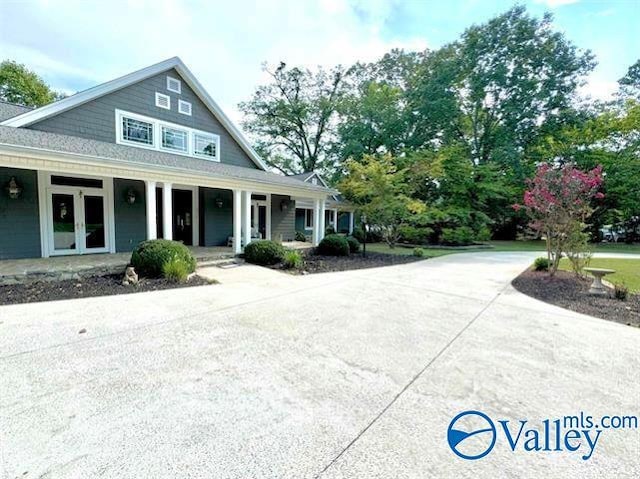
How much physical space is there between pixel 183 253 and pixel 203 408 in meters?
6.02

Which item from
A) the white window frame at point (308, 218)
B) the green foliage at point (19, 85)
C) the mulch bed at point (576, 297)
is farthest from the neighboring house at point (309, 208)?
the green foliage at point (19, 85)

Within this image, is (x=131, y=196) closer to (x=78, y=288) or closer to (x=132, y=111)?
(x=132, y=111)

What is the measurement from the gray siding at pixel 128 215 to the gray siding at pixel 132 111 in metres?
1.70

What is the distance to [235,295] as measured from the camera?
6.41m

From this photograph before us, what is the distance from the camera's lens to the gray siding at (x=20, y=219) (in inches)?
310

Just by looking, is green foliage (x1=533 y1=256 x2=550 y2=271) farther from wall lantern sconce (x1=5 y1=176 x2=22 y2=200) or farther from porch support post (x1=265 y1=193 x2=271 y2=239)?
wall lantern sconce (x1=5 y1=176 x2=22 y2=200)

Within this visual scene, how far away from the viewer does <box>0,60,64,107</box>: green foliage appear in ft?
79.5

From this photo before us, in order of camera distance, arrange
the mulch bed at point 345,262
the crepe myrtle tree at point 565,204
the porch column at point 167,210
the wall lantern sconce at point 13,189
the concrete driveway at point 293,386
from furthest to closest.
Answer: the mulch bed at point 345,262 → the porch column at point 167,210 → the crepe myrtle tree at point 565,204 → the wall lantern sconce at point 13,189 → the concrete driveway at point 293,386

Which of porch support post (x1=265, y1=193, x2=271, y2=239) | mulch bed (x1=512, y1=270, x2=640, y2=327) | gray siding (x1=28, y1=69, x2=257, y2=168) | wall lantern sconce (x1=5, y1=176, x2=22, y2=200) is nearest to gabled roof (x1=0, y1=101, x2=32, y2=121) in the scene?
gray siding (x1=28, y1=69, x2=257, y2=168)

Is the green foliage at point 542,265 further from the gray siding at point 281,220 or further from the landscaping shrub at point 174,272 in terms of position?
the landscaping shrub at point 174,272

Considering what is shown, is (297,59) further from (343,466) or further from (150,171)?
(343,466)

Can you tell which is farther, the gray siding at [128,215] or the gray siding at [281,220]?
the gray siding at [281,220]

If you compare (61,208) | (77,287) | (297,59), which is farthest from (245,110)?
(77,287)

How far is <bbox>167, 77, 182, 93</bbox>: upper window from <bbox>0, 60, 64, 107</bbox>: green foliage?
23058 mm
